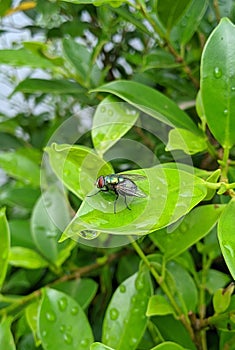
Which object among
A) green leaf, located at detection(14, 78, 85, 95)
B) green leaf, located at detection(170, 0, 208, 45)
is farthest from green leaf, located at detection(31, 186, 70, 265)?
green leaf, located at detection(170, 0, 208, 45)

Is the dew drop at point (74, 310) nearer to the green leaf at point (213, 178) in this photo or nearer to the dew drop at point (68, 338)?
the dew drop at point (68, 338)

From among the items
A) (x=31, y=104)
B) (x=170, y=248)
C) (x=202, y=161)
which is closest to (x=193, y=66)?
(x=202, y=161)

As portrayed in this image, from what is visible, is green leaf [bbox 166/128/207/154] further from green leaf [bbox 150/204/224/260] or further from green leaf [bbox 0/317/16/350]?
green leaf [bbox 0/317/16/350]

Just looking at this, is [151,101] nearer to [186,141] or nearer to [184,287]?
[186,141]

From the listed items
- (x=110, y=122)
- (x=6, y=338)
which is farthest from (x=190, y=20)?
(x=6, y=338)

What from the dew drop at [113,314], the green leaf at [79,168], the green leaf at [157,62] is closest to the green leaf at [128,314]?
the dew drop at [113,314]

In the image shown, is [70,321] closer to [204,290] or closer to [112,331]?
A: [112,331]
